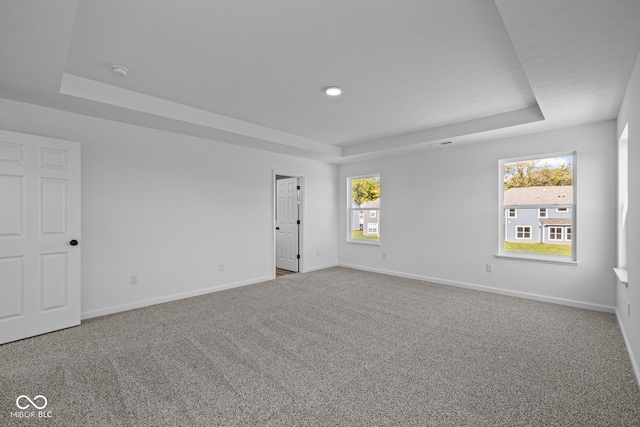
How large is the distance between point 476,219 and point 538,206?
84 centimetres

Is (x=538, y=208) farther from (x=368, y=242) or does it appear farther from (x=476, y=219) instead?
(x=368, y=242)

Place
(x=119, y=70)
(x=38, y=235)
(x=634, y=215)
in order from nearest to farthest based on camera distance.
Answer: (x=634, y=215) → (x=119, y=70) → (x=38, y=235)

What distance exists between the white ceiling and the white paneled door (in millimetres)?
602

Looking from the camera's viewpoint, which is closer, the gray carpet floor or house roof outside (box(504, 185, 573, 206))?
the gray carpet floor

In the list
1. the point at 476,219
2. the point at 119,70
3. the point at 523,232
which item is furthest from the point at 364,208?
Result: the point at 119,70

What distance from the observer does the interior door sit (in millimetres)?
6328

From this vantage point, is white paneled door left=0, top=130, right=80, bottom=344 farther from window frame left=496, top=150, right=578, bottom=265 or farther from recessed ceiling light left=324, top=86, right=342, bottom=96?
window frame left=496, top=150, right=578, bottom=265

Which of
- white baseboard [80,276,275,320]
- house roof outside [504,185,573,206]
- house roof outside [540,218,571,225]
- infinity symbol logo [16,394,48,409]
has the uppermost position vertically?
house roof outside [504,185,573,206]

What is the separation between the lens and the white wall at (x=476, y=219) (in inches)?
148

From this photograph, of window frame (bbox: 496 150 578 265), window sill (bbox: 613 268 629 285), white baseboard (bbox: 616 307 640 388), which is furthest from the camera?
window frame (bbox: 496 150 578 265)

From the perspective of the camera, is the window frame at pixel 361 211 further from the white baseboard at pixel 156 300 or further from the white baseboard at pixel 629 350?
the white baseboard at pixel 629 350

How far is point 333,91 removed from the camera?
3264mm

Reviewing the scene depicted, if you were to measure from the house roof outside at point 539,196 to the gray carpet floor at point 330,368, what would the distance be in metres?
1.46

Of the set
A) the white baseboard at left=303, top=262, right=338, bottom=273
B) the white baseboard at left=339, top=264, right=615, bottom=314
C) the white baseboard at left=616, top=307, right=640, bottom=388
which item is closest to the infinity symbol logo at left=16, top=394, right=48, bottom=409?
the white baseboard at left=616, top=307, right=640, bottom=388
